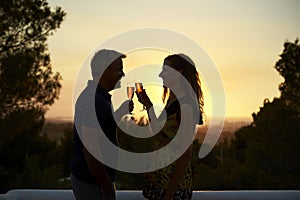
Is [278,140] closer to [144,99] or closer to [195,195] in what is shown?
[195,195]

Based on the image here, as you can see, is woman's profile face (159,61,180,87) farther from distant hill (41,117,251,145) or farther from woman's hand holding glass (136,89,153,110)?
distant hill (41,117,251,145)

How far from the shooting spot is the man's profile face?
2037 mm

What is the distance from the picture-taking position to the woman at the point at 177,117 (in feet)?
6.52

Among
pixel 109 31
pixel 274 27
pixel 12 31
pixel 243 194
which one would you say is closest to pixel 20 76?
pixel 12 31

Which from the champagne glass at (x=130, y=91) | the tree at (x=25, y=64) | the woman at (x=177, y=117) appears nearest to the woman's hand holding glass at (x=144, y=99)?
the champagne glass at (x=130, y=91)

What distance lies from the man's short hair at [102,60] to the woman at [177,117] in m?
0.20

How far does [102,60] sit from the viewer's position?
79.6 inches

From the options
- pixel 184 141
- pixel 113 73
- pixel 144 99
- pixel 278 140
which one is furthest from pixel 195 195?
pixel 278 140

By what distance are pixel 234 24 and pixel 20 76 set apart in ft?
9.78

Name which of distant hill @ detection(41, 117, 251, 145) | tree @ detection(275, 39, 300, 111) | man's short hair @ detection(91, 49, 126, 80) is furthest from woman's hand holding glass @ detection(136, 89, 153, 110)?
tree @ detection(275, 39, 300, 111)

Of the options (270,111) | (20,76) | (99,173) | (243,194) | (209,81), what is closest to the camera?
(99,173)

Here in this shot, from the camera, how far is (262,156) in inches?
352

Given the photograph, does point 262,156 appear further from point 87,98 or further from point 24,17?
point 87,98

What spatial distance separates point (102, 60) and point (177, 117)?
35 centimetres
